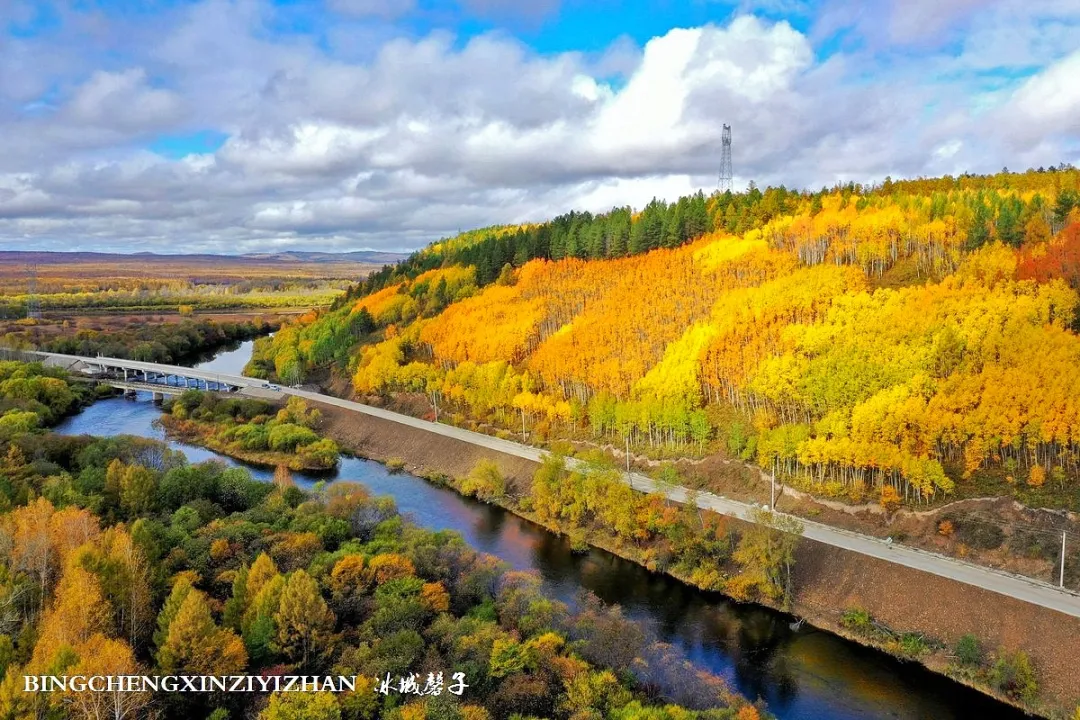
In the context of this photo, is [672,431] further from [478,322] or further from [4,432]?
[4,432]

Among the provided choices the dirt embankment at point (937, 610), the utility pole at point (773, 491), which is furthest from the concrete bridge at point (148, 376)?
the dirt embankment at point (937, 610)

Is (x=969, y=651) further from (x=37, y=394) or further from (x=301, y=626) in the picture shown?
(x=37, y=394)

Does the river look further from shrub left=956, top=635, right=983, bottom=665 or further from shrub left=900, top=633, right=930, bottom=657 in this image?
shrub left=956, top=635, right=983, bottom=665

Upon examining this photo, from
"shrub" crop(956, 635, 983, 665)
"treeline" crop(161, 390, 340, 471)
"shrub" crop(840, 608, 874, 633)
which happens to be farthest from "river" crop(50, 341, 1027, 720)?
"treeline" crop(161, 390, 340, 471)

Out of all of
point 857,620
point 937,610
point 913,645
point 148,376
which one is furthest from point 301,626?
point 148,376

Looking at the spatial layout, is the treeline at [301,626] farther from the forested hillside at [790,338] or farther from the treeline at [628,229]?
the treeline at [628,229]

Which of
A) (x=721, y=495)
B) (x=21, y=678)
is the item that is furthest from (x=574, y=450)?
(x=21, y=678)

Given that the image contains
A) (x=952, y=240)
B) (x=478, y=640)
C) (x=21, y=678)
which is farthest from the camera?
(x=952, y=240)
